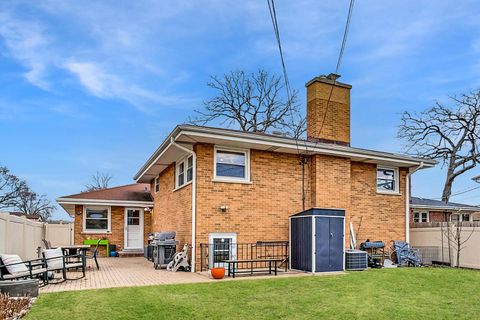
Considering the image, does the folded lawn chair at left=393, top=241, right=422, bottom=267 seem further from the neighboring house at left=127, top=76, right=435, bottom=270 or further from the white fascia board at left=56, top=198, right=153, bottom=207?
the white fascia board at left=56, top=198, right=153, bottom=207

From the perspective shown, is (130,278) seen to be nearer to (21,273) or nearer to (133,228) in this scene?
(21,273)

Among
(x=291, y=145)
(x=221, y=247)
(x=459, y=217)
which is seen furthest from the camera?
(x=459, y=217)

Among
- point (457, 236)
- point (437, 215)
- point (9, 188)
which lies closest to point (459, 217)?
point (437, 215)

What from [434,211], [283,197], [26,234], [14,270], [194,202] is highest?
[283,197]

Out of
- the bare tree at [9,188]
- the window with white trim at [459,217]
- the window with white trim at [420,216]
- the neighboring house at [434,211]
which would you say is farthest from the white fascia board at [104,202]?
the bare tree at [9,188]

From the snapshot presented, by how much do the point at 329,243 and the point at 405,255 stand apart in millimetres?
4414

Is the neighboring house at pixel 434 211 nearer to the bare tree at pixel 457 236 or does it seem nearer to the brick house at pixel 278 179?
the bare tree at pixel 457 236

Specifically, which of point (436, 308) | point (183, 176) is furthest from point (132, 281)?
point (436, 308)

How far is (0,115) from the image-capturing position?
75.0 feet

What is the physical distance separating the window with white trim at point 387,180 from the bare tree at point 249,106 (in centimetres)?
1577

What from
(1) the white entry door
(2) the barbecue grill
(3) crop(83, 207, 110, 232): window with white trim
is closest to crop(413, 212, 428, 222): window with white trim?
(1) the white entry door

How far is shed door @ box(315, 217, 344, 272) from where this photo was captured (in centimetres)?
1218

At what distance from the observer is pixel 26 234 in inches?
564

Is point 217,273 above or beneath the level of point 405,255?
above
